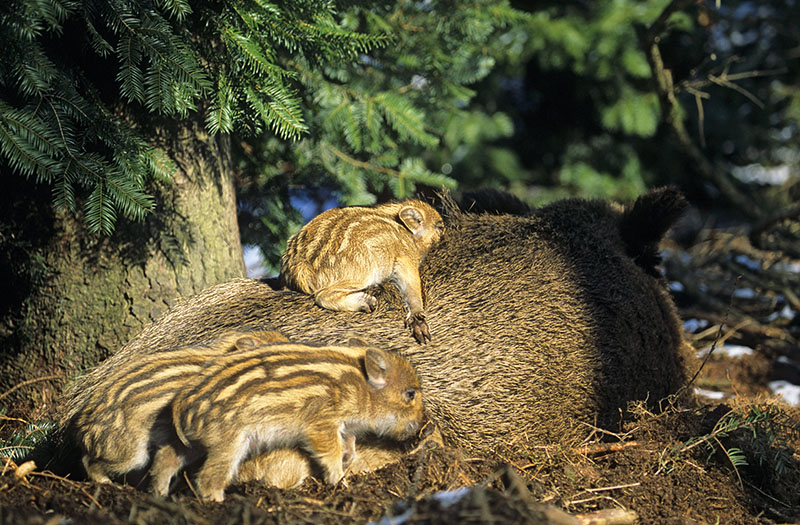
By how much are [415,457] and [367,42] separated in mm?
2316

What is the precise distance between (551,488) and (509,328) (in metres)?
0.85

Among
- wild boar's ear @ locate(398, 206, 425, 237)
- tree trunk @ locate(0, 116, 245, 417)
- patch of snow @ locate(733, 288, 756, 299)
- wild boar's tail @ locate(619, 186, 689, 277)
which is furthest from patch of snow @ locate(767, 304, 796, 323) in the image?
tree trunk @ locate(0, 116, 245, 417)

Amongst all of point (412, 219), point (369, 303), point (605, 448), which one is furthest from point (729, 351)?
point (369, 303)

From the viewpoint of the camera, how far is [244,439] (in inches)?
105

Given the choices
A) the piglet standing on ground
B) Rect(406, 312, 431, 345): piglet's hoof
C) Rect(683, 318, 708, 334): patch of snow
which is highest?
the piglet standing on ground

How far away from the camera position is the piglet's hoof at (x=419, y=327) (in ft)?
10.9

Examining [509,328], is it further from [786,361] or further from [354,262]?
[786,361]

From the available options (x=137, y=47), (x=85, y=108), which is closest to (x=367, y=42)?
(x=137, y=47)

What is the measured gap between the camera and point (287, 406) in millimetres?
2703

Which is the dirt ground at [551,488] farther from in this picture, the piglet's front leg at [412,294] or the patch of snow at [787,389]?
the patch of snow at [787,389]

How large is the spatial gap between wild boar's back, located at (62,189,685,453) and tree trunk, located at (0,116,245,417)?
0.38 metres

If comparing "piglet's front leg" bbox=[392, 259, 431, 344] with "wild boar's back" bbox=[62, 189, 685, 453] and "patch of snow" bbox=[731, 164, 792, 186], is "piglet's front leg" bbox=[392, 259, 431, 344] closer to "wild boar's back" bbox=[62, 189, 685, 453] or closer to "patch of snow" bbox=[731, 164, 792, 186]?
"wild boar's back" bbox=[62, 189, 685, 453]

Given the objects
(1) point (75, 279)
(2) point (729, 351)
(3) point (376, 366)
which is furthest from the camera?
(2) point (729, 351)

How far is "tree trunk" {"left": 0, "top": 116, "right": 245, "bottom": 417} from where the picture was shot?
377 centimetres
